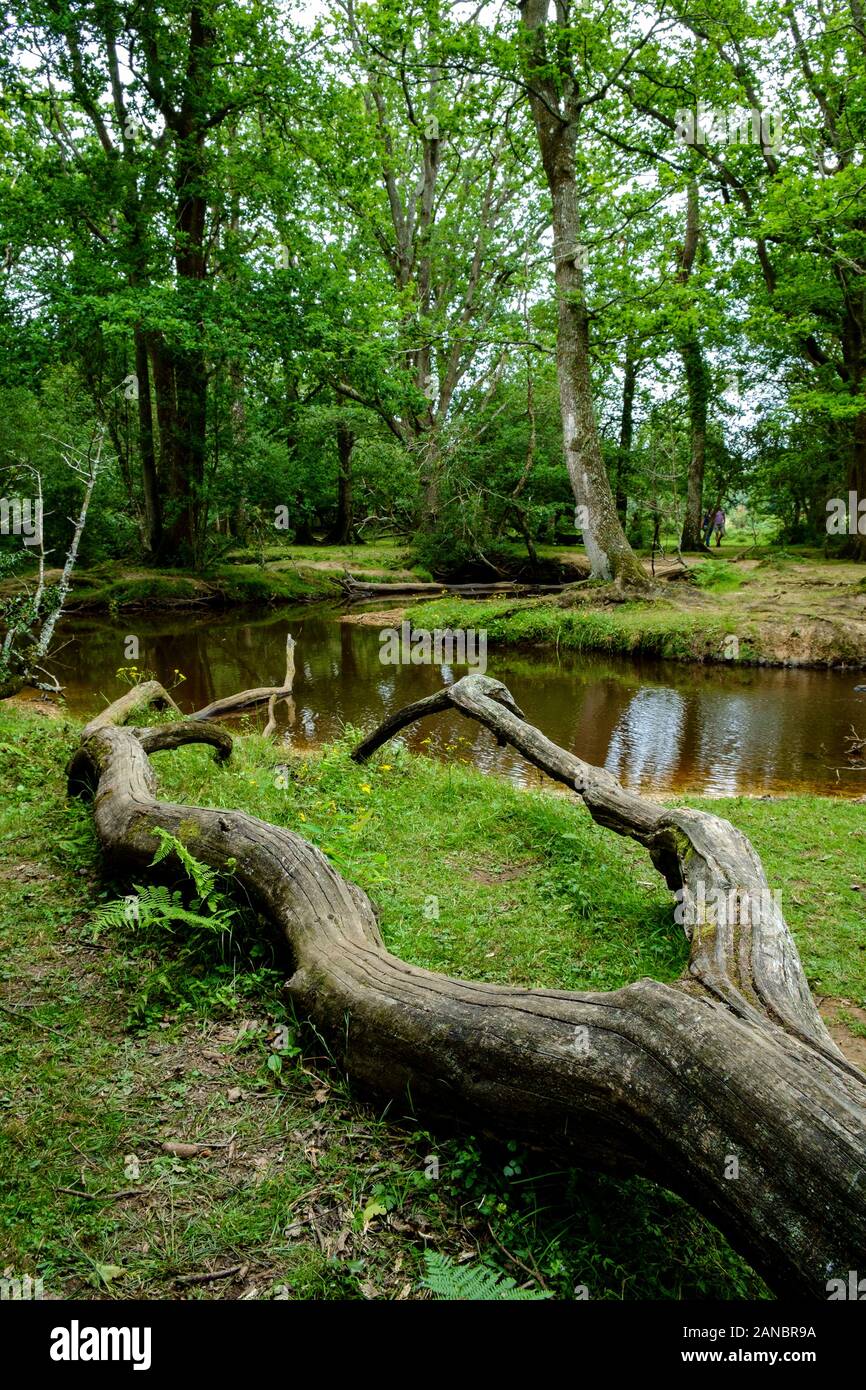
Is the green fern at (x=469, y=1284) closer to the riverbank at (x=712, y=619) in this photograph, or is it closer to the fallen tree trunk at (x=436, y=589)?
the riverbank at (x=712, y=619)

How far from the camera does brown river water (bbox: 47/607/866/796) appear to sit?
9.41 meters

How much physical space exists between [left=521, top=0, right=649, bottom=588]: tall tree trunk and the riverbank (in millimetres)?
1183

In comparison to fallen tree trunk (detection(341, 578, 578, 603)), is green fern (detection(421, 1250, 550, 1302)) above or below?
below

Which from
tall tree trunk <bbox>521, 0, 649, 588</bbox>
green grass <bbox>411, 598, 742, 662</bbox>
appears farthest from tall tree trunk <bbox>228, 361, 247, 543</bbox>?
tall tree trunk <bbox>521, 0, 649, 588</bbox>

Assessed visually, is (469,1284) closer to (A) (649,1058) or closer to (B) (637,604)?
(A) (649,1058)

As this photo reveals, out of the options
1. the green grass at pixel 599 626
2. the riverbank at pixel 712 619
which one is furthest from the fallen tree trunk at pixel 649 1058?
the green grass at pixel 599 626

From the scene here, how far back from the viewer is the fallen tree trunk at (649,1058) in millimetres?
1941

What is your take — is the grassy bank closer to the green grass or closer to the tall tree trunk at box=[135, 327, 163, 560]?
the tall tree trunk at box=[135, 327, 163, 560]

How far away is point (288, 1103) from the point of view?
2.87m

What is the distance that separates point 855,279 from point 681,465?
1123cm

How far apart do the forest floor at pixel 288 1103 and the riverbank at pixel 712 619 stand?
1003 centimetres

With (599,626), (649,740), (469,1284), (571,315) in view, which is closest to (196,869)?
(469,1284)
